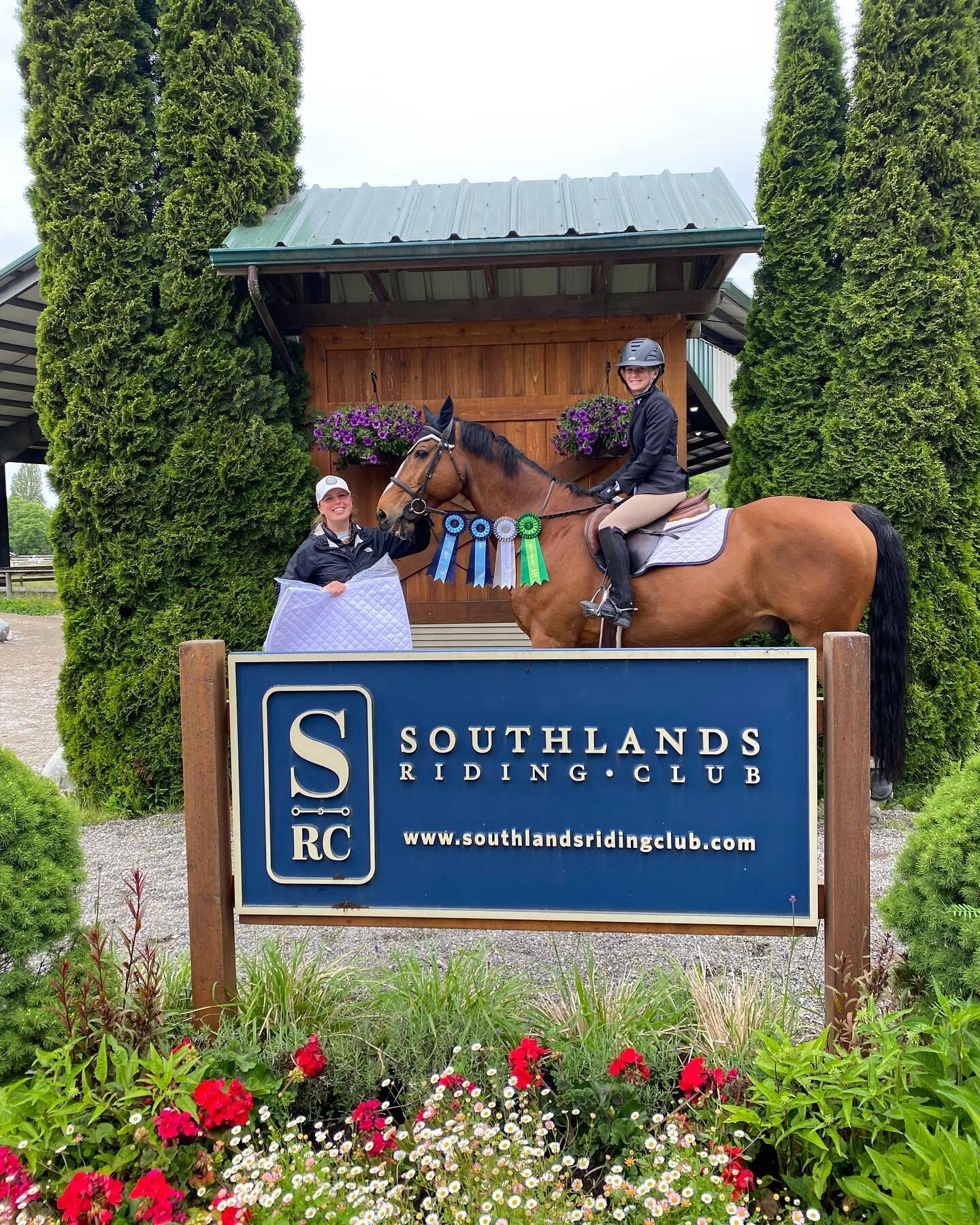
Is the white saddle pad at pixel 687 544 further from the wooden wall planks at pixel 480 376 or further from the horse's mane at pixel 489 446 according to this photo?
the wooden wall planks at pixel 480 376

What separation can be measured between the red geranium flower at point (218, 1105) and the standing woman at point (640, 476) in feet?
10.4

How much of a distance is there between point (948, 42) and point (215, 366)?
232 inches

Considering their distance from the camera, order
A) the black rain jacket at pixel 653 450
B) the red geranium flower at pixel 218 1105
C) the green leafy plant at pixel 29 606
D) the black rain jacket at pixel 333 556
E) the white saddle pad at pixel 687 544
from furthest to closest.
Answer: the green leafy plant at pixel 29 606, the white saddle pad at pixel 687 544, the black rain jacket at pixel 653 450, the black rain jacket at pixel 333 556, the red geranium flower at pixel 218 1105

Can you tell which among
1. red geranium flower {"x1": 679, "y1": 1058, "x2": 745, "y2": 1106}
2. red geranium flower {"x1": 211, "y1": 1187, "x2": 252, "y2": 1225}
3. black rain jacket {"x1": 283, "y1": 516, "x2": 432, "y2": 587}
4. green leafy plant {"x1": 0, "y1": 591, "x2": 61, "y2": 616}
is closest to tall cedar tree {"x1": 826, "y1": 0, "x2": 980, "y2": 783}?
black rain jacket {"x1": 283, "y1": 516, "x2": 432, "y2": 587}

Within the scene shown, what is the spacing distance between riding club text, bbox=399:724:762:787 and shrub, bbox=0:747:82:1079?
1.12 meters

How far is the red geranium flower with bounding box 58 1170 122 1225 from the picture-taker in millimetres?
1722

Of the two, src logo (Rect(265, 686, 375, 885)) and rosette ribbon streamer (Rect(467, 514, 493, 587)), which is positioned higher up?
rosette ribbon streamer (Rect(467, 514, 493, 587))

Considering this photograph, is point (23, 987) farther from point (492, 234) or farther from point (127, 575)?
point (492, 234)

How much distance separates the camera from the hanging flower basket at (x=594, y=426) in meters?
5.82

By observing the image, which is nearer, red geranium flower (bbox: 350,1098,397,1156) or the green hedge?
red geranium flower (bbox: 350,1098,397,1156)

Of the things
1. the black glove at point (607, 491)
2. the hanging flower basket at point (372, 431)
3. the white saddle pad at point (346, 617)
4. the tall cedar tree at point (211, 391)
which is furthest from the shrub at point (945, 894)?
the tall cedar tree at point (211, 391)

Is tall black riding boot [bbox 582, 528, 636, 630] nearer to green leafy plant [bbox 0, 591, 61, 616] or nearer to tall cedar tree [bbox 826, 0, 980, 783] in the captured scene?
tall cedar tree [bbox 826, 0, 980, 783]

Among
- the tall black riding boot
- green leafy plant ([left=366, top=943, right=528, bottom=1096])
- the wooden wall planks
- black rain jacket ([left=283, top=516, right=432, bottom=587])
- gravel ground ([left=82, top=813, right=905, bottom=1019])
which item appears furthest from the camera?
the wooden wall planks

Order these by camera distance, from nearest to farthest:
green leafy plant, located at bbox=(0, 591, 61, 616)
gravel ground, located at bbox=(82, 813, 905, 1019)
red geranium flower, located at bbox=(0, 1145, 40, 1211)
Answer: red geranium flower, located at bbox=(0, 1145, 40, 1211) < gravel ground, located at bbox=(82, 813, 905, 1019) < green leafy plant, located at bbox=(0, 591, 61, 616)
